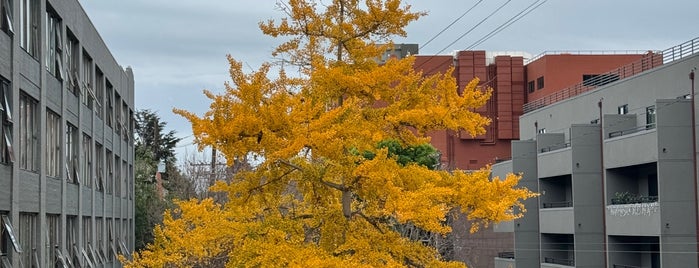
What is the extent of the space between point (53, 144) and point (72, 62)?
5.89m

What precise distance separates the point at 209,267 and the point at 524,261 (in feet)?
60.1

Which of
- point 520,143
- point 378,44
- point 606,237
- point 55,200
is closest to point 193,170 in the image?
point 520,143

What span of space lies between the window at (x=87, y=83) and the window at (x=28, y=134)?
10.0 metres

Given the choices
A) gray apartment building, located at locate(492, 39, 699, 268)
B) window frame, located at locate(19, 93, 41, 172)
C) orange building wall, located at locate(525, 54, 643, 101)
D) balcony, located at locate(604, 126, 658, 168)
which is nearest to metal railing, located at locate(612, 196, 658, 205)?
gray apartment building, located at locate(492, 39, 699, 268)

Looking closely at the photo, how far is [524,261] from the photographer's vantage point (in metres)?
55.3

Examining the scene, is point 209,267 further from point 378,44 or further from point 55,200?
point 378,44

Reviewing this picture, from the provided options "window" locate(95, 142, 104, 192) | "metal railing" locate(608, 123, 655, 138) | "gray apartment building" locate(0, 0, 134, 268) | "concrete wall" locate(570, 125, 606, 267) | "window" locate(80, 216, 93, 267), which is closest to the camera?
"gray apartment building" locate(0, 0, 134, 268)

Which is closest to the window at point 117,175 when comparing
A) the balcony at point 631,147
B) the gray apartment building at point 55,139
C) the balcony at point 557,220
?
the gray apartment building at point 55,139

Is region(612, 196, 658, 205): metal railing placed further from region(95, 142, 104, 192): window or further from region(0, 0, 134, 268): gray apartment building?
region(95, 142, 104, 192): window

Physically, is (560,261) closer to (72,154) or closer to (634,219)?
(634,219)

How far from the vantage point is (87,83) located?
40.8 metres

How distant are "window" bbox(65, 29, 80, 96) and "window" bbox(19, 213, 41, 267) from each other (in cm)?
786

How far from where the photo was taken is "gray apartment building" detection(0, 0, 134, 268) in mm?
24359

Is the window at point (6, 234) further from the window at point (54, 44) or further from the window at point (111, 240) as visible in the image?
the window at point (111, 240)
